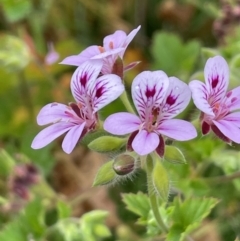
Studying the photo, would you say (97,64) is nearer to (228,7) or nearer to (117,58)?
(117,58)

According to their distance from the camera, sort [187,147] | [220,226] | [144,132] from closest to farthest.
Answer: [144,132], [187,147], [220,226]

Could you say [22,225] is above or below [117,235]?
above

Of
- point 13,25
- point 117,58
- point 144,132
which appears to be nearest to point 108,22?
point 13,25

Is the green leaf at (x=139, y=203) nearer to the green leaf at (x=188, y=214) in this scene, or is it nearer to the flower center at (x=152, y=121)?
the green leaf at (x=188, y=214)

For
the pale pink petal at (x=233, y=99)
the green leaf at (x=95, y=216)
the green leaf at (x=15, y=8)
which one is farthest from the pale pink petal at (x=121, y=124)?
the green leaf at (x=15, y=8)

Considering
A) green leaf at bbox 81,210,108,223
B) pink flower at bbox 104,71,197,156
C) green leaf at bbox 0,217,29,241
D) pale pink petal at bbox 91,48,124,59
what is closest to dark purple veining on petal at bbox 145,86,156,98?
pink flower at bbox 104,71,197,156

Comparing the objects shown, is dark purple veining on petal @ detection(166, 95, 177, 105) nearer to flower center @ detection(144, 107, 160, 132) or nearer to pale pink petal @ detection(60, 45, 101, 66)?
flower center @ detection(144, 107, 160, 132)
